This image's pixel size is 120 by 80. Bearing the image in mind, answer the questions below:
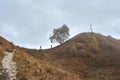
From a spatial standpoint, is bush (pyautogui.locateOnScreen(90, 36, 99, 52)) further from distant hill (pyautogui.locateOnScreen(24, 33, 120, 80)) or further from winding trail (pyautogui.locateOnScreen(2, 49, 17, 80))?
winding trail (pyautogui.locateOnScreen(2, 49, 17, 80))

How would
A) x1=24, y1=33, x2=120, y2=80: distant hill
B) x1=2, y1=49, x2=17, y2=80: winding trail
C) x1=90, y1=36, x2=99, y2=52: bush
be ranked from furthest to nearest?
x1=90, y1=36, x2=99, y2=52: bush, x1=24, y1=33, x2=120, y2=80: distant hill, x1=2, y1=49, x2=17, y2=80: winding trail

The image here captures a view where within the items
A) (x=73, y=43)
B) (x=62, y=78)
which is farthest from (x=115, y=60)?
(x=62, y=78)

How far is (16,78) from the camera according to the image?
25.9m

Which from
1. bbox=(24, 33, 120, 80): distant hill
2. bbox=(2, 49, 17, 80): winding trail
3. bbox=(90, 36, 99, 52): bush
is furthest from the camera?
bbox=(90, 36, 99, 52): bush

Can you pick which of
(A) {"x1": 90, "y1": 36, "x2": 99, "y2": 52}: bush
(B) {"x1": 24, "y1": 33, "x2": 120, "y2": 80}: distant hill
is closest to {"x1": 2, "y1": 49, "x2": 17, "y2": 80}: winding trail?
(B) {"x1": 24, "y1": 33, "x2": 120, "y2": 80}: distant hill

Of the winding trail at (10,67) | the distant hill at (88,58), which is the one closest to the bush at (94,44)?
the distant hill at (88,58)

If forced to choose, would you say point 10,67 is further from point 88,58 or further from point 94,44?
point 94,44

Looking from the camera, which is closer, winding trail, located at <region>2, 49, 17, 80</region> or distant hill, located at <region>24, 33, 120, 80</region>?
winding trail, located at <region>2, 49, 17, 80</region>

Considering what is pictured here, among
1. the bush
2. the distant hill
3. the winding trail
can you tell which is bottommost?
the winding trail

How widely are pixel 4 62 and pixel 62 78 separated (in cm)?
870

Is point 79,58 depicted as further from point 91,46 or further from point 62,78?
point 62,78

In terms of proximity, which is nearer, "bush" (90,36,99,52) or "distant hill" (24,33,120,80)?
"distant hill" (24,33,120,80)

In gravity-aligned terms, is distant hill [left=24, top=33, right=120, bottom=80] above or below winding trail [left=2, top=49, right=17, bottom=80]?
above

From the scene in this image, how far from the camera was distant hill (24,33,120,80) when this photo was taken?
167 ft
